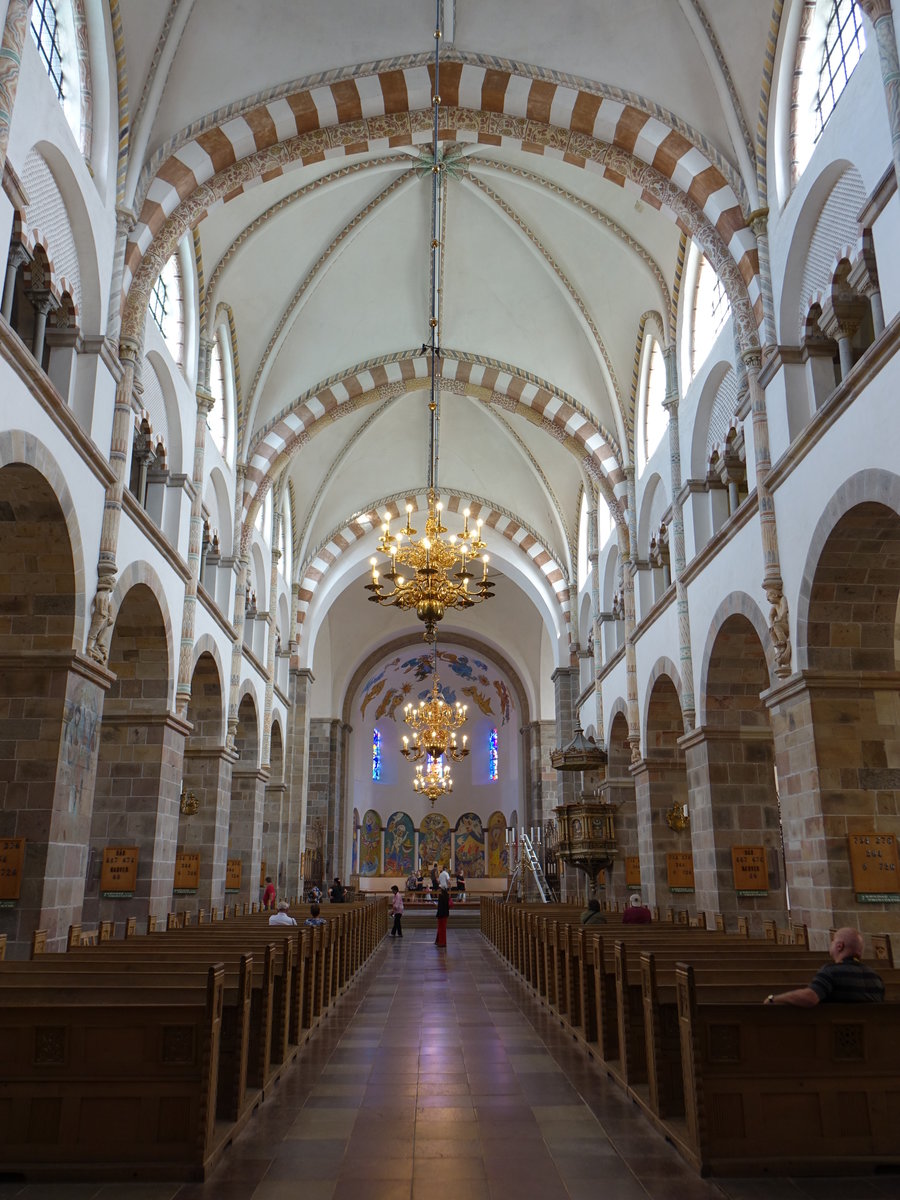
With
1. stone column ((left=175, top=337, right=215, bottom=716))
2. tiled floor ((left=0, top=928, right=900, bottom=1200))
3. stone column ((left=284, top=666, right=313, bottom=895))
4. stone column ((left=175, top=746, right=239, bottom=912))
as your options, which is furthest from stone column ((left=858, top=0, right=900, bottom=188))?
stone column ((left=284, top=666, right=313, bottom=895))

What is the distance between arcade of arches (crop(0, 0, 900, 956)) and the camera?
910 cm

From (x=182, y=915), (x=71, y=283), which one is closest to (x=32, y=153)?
(x=71, y=283)

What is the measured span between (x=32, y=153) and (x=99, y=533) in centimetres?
372

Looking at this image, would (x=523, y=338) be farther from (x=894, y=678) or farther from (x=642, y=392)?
(x=894, y=678)

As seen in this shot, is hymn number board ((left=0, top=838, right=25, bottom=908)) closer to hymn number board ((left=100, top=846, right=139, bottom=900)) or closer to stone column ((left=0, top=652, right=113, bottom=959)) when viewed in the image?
stone column ((left=0, top=652, right=113, bottom=959))

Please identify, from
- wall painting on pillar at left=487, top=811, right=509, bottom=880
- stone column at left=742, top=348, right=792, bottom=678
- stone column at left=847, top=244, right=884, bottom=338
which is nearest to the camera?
stone column at left=847, top=244, right=884, bottom=338

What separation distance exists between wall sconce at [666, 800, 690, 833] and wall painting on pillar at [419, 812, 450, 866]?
24.5m

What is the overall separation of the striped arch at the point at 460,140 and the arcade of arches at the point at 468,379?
46 mm

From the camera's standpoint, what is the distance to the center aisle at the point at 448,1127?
177 inches

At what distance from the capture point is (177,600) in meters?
13.9

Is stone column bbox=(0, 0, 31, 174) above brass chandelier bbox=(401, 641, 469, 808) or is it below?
above

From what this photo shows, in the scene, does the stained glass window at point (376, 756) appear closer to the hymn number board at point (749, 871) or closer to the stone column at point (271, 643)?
the stone column at point (271, 643)

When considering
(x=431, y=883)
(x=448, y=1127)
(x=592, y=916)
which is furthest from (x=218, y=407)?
(x=431, y=883)

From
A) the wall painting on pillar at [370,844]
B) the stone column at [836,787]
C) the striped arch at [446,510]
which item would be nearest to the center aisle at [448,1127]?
the stone column at [836,787]
